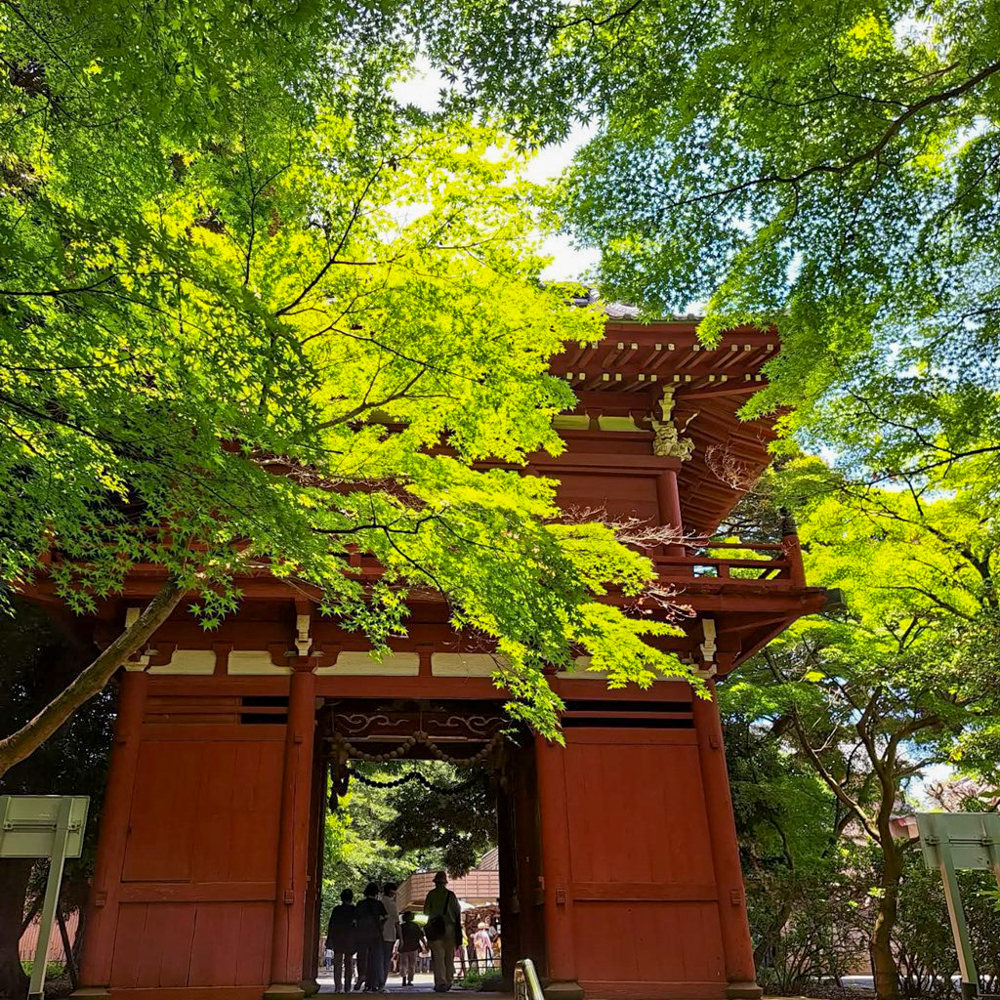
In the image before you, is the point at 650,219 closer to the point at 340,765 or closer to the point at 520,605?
the point at 520,605

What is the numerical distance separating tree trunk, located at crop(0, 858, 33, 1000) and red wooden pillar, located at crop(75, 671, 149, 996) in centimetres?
323

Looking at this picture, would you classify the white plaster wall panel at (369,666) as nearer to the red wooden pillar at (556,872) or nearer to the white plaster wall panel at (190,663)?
the white plaster wall panel at (190,663)

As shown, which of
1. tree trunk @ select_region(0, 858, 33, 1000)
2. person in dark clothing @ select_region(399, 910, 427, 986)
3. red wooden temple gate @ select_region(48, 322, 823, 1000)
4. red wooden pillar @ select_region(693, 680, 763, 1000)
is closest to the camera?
red wooden temple gate @ select_region(48, 322, 823, 1000)

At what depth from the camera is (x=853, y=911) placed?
11539 mm

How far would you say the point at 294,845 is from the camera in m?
8.08

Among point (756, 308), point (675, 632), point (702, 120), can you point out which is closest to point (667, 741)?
point (675, 632)

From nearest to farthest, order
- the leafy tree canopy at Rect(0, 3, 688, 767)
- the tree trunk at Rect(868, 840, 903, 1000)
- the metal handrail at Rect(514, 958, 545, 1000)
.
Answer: the leafy tree canopy at Rect(0, 3, 688, 767) < the metal handrail at Rect(514, 958, 545, 1000) < the tree trunk at Rect(868, 840, 903, 1000)

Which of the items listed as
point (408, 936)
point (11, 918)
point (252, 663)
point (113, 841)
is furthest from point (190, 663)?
point (408, 936)

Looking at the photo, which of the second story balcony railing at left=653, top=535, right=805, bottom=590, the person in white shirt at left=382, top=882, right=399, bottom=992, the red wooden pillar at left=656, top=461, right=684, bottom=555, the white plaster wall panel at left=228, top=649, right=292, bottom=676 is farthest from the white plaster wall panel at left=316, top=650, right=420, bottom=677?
the person in white shirt at left=382, top=882, right=399, bottom=992

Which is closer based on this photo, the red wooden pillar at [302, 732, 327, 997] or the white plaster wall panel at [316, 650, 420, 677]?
the white plaster wall panel at [316, 650, 420, 677]

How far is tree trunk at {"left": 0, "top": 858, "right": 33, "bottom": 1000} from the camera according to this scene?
390 inches

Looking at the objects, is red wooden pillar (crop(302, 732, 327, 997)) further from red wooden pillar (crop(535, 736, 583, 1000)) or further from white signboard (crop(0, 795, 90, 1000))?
white signboard (crop(0, 795, 90, 1000))

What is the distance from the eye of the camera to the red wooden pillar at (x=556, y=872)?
25.8 ft

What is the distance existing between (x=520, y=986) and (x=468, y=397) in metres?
3.81
